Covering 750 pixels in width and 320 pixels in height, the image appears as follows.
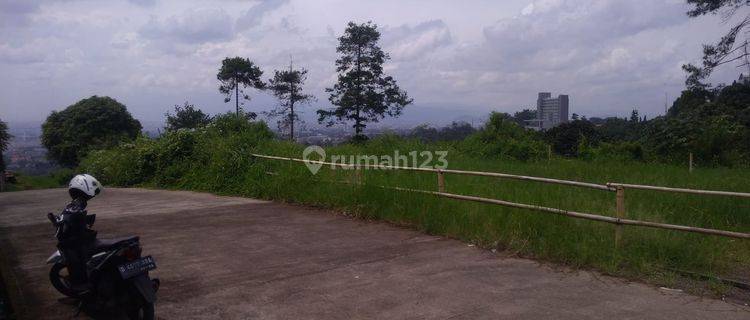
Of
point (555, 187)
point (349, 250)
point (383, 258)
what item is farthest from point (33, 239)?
point (555, 187)

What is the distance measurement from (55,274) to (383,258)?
132 inches

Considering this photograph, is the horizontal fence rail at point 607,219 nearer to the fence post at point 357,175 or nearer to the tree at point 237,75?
the fence post at point 357,175

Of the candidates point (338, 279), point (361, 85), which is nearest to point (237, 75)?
point (361, 85)

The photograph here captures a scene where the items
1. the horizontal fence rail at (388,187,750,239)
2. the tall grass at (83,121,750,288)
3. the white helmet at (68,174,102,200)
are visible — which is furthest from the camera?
the tall grass at (83,121,750,288)

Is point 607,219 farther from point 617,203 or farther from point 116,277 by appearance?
point 116,277

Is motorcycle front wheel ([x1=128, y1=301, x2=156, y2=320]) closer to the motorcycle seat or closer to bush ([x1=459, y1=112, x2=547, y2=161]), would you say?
the motorcycle seat

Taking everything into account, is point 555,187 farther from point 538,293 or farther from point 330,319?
point 330,319

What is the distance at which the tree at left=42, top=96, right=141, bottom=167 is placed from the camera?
3362 cm

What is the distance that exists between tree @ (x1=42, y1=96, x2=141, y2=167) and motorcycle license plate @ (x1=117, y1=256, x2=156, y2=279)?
101ft

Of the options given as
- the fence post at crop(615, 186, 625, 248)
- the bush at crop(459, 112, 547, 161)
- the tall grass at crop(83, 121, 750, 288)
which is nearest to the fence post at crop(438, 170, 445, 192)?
the tall grass at crop(83, 121, 750, 288)

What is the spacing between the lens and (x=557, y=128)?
34.4 metres

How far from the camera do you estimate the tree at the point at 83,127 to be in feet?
110

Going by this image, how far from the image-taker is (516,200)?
7887 millimetres

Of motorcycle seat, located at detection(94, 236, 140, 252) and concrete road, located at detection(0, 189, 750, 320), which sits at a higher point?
motorcycle seat, located at detection(94, 236, 140, 252)
